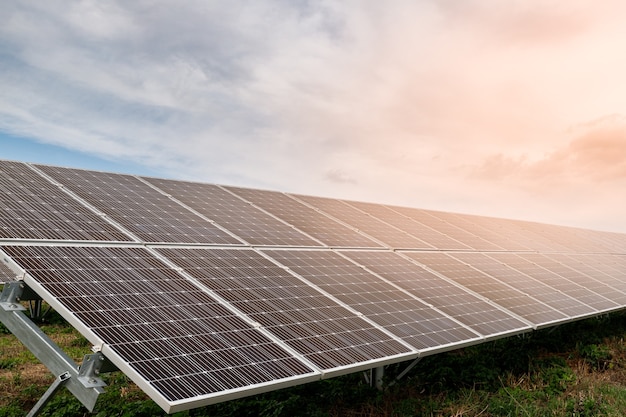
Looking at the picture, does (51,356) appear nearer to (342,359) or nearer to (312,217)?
(342,359)

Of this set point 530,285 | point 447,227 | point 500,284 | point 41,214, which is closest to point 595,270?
point 447,227

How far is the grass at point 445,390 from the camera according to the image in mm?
10234

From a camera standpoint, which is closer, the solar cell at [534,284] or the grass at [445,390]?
the grass at [445,390]

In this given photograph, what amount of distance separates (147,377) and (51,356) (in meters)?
1.73

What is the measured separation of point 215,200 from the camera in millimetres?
14805

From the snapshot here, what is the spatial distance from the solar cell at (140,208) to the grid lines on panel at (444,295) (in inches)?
144

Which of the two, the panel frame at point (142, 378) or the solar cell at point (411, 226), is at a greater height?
the solar cell at point (411, 226)

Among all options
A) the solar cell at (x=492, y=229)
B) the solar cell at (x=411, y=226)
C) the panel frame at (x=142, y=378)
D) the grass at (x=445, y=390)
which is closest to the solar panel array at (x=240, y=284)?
the panel frame at (x=142, y=378)

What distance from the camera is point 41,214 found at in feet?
32.3

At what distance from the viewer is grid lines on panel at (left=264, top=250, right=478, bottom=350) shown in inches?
385

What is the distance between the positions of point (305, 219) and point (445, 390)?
20.2 ft

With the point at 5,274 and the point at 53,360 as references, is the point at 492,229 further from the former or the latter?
the point at 53,360

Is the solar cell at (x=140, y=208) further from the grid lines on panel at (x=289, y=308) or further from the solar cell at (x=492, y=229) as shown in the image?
the solar cell at (x=492, y=229)

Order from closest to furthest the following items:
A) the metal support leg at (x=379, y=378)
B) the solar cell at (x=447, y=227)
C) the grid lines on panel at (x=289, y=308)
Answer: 1. the grid lines on panel at (x=289, y=308)
2. the metal support leg at (x=379, y=378)
3. the solar cell at (x=447, y=227)
